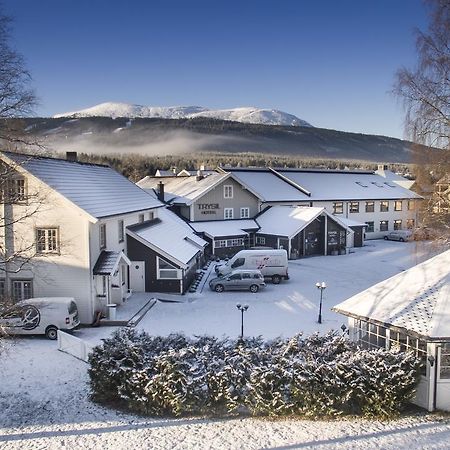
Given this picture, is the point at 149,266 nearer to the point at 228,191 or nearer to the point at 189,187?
the point at 228,191

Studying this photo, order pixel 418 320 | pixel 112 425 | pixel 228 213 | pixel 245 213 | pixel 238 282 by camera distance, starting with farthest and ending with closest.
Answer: pixel 245 213 < pixel 228 213 < pixel 238 282 < pixel 418 320 < pixel 112 425

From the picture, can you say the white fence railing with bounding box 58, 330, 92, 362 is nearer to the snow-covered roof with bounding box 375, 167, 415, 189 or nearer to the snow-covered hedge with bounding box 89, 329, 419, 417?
the snow-covered hedge with bounding box 89, 329, 419, 417

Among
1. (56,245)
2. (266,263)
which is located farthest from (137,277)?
(266,263)

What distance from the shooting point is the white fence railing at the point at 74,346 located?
53.7ft

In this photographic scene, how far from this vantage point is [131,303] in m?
24.1

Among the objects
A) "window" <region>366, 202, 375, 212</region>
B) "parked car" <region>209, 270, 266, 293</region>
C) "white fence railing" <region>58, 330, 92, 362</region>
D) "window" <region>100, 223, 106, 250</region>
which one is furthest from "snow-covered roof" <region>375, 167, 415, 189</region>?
"white fence railing" <region>58, 330, 92, 362</region>

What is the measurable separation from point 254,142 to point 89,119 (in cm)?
2552

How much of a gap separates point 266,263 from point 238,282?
3.45 metres

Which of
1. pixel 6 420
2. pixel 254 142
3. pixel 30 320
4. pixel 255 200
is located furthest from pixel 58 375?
pixel 254 142

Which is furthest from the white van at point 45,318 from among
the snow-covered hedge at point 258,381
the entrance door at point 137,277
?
the entrance door at point 137,277

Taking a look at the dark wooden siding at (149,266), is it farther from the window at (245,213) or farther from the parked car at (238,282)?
the window at (245,213)

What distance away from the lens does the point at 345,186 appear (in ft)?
176

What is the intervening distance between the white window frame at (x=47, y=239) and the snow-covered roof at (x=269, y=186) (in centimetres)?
2663

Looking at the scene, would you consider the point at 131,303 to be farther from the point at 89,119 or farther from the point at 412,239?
the point at 89,119
